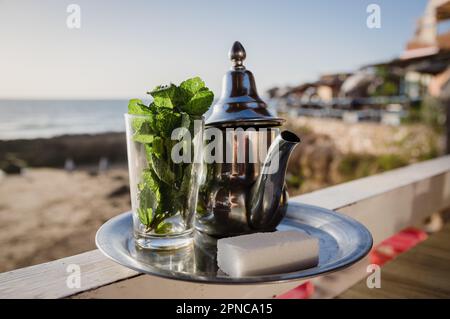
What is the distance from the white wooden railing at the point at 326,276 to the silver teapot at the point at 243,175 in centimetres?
11

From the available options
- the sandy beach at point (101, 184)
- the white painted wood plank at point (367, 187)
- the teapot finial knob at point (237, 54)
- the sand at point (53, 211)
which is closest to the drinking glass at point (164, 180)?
the teapot finial knob at point (237, 54)

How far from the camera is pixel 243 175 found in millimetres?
591

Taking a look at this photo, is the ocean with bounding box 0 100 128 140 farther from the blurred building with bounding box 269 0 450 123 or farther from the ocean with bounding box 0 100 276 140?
the blurred building with bounding box 269 0 450 123

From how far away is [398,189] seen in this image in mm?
1171

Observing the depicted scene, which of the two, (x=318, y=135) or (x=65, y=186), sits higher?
(x=318, y=135)

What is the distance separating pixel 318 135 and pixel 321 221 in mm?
7651

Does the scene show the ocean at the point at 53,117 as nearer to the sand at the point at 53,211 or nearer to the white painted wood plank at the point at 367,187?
the sand at the point at 53,211

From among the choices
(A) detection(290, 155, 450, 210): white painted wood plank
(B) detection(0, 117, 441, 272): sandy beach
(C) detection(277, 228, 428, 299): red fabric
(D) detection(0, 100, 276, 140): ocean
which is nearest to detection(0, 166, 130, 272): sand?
(B) detection(0, 117, 441, 272): sandy beach

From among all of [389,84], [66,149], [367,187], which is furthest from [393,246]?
[66,149]

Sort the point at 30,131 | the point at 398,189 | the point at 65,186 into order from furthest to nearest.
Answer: the point at 30,131 → the point at 65,186 → the point at 398,189

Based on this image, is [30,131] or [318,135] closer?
[318,135]
